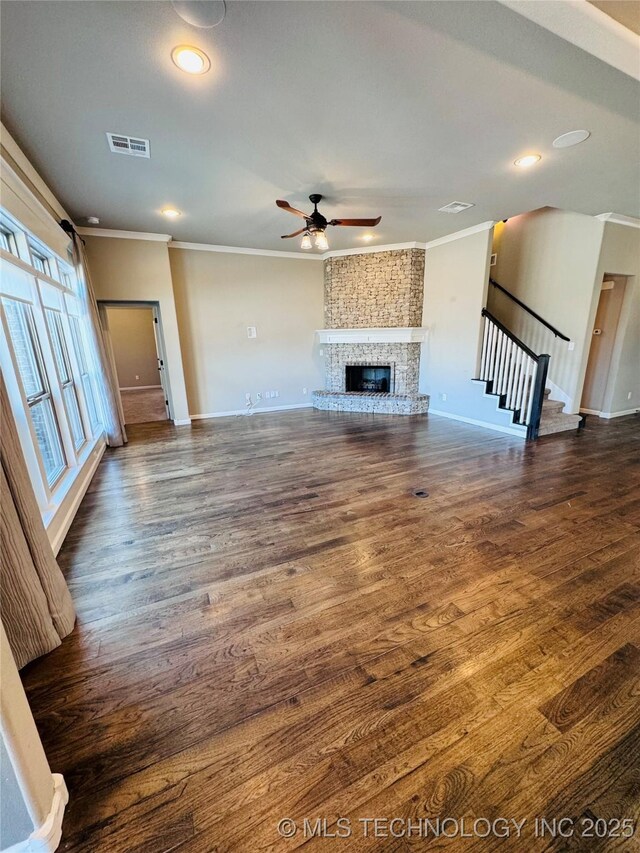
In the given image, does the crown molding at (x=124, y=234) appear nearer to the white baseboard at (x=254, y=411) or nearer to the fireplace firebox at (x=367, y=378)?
the white baseboard at (x=254, y=411)

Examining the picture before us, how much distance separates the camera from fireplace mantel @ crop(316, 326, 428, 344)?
6.26 metres

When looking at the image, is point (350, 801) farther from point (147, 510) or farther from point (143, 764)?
point (147, 510)

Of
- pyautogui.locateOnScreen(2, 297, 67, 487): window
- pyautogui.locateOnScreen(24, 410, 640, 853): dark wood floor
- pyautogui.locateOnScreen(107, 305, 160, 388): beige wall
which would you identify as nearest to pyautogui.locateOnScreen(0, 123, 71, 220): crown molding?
pyautogui.locateOnScreen(2, 297, 67, 487): window

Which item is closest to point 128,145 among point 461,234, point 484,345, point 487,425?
point 461,234

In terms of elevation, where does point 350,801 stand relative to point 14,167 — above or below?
below

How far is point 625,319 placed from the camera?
5543 mm

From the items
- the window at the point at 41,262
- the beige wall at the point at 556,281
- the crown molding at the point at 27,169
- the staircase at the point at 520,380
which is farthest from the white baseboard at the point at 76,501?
the beige wall at the point at 556,281

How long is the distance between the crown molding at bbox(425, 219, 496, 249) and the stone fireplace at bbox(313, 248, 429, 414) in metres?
0.24

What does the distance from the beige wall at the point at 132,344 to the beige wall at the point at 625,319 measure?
1050 centimetres

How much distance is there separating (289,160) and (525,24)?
6.27 ft

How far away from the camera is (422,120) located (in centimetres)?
252

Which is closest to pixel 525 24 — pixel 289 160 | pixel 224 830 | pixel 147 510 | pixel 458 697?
pixel 289 160

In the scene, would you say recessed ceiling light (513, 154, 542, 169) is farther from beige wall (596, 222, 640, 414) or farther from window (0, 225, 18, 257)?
window (0, 225, 18, 257)

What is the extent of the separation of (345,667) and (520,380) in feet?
15.2
